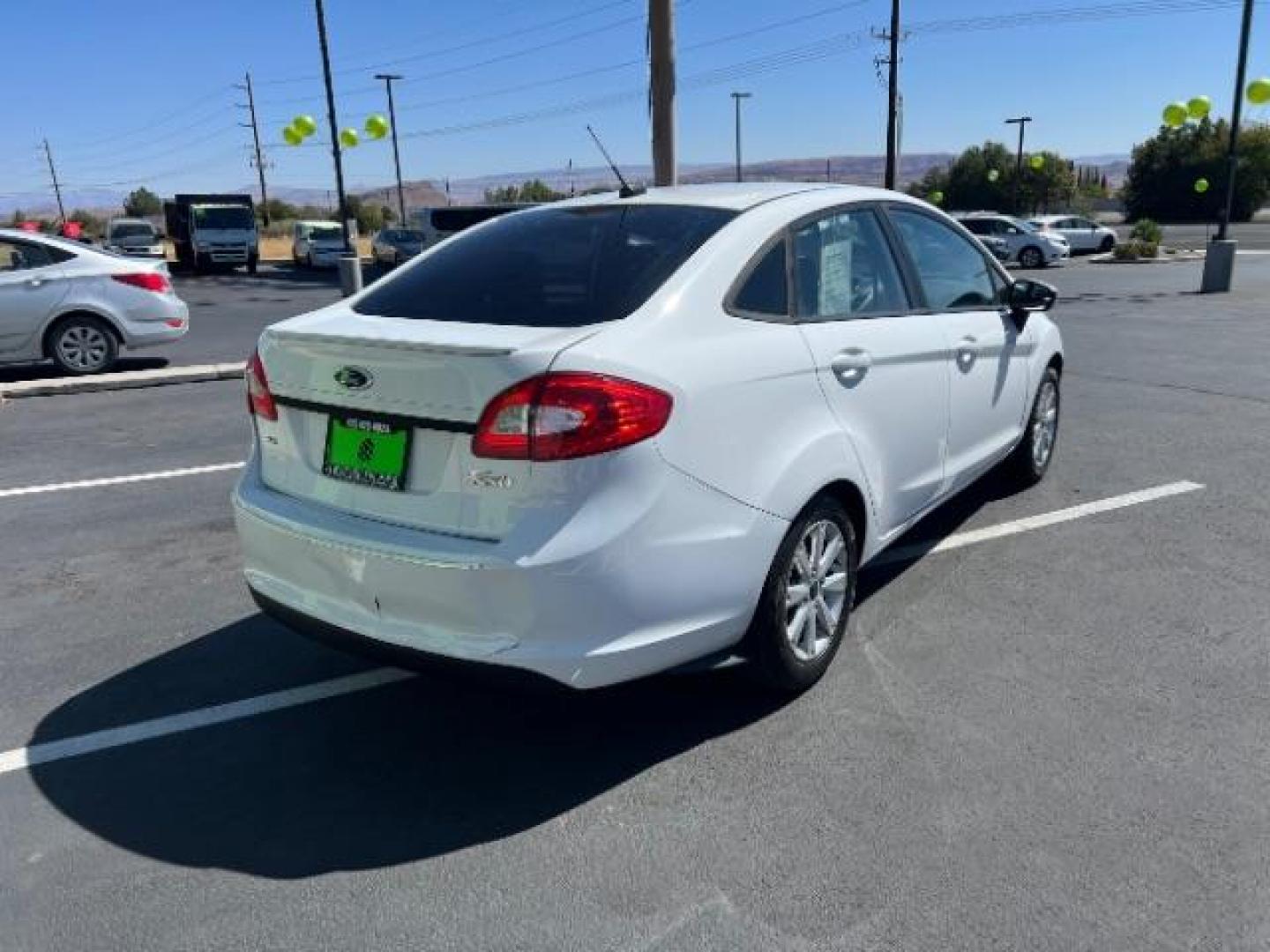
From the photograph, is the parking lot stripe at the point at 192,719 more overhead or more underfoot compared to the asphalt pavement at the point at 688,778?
more overhead

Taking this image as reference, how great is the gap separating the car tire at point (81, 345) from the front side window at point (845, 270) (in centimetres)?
881

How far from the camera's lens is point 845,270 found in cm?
371

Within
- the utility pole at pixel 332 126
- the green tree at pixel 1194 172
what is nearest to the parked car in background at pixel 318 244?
the utility pole at pixel 332 126

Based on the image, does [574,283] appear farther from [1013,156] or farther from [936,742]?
[1013,156]

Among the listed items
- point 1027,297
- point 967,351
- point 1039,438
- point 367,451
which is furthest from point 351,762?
point 1039,438

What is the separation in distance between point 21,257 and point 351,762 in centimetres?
897

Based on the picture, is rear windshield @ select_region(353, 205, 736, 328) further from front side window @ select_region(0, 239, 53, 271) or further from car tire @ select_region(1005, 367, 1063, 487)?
front side window @ select_region(0, 239, 53, 271)

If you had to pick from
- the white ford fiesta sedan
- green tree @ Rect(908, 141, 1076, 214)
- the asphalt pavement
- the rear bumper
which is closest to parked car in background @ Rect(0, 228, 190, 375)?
the asphalt pavement

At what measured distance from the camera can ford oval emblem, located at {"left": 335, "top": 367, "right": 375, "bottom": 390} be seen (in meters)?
2.87

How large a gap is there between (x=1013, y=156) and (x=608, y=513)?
3017 inches

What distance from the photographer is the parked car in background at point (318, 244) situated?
112 feet

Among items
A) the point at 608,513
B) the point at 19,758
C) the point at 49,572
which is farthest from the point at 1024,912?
the point at 49,572

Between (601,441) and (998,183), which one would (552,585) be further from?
(998,183)

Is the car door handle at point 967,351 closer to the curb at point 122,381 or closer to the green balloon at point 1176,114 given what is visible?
the curb at point 122,381
